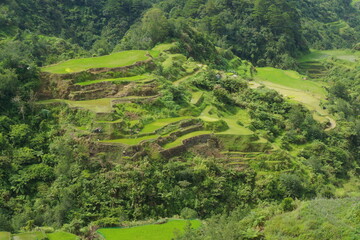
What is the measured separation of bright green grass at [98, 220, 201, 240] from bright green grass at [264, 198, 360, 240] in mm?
4020

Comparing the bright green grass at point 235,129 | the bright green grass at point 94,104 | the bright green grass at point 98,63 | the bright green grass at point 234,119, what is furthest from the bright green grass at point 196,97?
the bright green grass at point 94,104

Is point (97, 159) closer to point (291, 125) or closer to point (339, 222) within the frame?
point (339, 222)

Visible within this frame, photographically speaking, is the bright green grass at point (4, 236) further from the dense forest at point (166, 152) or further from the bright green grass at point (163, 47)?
the bright green grass at point (163, 47)

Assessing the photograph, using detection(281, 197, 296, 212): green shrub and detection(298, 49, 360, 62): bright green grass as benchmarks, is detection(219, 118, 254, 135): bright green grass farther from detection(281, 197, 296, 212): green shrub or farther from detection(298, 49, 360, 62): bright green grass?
detection(298, 49, 360, 62): bright green grass

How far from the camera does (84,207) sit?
60.6ft

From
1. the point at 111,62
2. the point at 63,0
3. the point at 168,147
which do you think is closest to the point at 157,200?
the point at 168,147

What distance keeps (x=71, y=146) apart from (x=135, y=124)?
3.87 meters

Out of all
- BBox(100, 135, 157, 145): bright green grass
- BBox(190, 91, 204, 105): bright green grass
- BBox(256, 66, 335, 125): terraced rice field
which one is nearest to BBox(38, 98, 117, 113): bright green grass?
BBox(100, 135, 157, 145): bright green grass

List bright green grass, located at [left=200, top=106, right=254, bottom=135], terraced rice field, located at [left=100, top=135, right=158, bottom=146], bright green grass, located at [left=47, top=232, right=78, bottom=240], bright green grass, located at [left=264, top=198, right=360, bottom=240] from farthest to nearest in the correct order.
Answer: bright green grass, located at [left=200, top=106, right=254, bottom=135], terraced rice field, located at [left=100, top=135, right=158, bottom=146], bright green grass, located at [left=47, top=232, right=78, bottom=240], bright green grass, located at [left=264, top=198, right=360, bottom=240]

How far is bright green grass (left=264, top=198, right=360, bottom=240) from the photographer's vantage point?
12616 millimetres

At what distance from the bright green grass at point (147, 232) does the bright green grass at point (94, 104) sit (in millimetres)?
8213

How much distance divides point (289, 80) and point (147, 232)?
3762 cm

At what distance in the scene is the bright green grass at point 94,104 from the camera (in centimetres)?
2309

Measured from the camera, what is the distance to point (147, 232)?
1622 centimetres
